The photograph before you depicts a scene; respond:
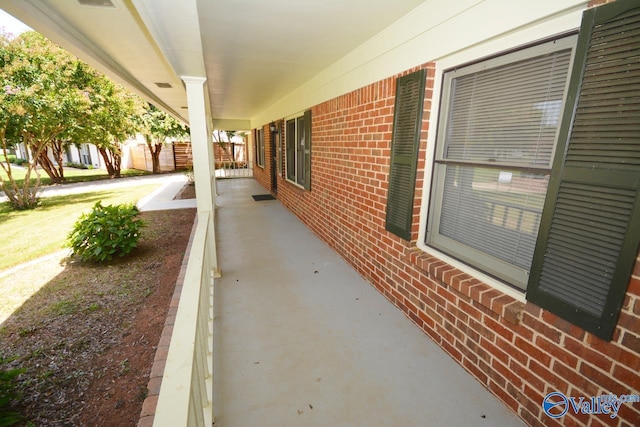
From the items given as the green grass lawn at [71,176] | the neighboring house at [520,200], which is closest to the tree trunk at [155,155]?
the green grass lawn at [71,176]

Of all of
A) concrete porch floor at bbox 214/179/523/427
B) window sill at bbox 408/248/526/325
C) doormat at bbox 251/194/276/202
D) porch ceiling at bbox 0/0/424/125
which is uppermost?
porch ceiling at bbox 0/0/424/125

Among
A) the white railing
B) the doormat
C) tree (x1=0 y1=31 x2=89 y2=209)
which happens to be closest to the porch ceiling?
the white railing

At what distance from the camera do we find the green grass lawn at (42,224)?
4.87 m

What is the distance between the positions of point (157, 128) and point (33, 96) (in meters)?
8.42

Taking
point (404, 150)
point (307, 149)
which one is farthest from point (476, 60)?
point (307, 149)

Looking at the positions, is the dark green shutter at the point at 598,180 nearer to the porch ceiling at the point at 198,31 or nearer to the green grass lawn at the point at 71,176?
the porch ceiling at the point at 198,31

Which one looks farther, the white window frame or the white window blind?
the white window blind

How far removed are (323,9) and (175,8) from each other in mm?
1043

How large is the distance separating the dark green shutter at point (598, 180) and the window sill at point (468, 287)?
Answer: 0.26 metres

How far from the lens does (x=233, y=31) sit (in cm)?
264

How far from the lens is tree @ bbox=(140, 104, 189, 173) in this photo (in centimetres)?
1412

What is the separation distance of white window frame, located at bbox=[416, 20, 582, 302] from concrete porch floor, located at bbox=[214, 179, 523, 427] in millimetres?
685

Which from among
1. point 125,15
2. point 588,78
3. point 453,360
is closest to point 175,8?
point 125,15

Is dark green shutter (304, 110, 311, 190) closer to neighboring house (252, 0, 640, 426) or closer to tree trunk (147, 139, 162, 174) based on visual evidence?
neighboring house (252, 0, 640, 426)
